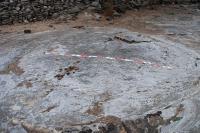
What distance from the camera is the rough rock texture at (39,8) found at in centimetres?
759

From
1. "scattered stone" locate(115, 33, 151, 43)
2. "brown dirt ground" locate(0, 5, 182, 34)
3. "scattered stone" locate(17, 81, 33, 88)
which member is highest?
"brown dirt ground" locate(0, 5, 182, 34)

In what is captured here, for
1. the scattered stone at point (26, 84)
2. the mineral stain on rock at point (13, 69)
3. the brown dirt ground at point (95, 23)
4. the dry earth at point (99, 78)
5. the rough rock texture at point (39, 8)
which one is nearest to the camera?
the dry earth at point (99, 78)

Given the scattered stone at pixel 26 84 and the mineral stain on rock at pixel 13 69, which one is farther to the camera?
the mineral stain on rock at pixel 13 69

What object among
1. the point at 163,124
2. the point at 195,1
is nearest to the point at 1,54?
the point at 163,124

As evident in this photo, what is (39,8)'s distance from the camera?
25.6 feet

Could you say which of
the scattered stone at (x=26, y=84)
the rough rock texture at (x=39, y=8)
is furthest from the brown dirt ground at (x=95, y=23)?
the scattered stone at (x=26, y=84)

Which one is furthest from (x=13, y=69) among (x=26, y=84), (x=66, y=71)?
(x=66, y=71)

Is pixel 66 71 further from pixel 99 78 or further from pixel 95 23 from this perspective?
pixel 95 23

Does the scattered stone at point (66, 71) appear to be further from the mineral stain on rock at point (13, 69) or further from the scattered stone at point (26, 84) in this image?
the mineral stain on rock at point (13, 69)

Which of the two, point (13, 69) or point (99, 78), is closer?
point (99, 78)

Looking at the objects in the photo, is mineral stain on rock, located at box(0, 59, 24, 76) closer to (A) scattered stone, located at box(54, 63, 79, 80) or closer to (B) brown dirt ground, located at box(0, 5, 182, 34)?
(A) scattered stone, located at box(54, 63, 79, 80)

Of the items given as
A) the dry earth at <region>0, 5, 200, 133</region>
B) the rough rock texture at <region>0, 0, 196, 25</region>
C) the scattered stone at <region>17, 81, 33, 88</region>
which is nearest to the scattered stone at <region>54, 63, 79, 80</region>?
the dry earth at <region>0, 5, 200, 133</region>

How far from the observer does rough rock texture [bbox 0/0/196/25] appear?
759 centimetres

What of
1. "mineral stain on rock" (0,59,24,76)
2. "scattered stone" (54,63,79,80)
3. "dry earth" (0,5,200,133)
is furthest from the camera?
"mineral stain on rock" (0,59,24,76)
